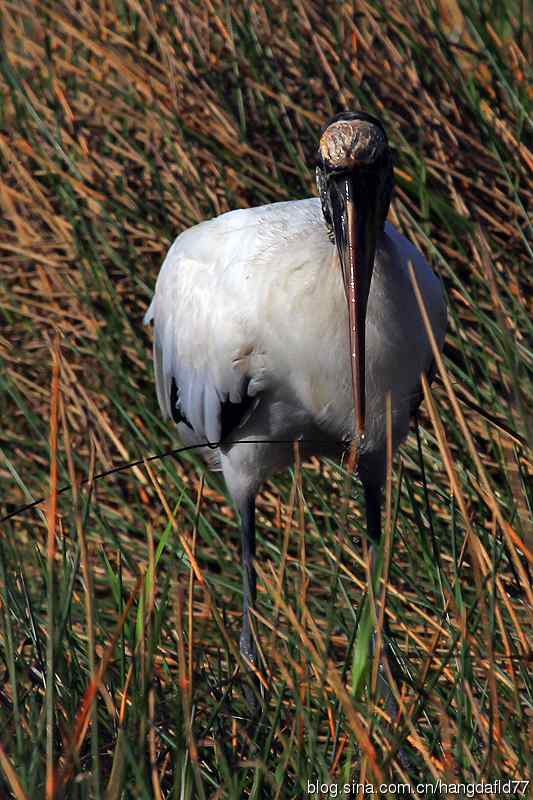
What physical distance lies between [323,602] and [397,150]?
122 cm

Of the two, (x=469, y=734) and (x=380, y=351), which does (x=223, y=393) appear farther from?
(x=469, y=734)

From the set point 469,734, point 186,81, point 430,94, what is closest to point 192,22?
point 186,81

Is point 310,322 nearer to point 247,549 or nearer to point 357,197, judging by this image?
point 357,197

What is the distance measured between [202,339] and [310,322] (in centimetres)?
39

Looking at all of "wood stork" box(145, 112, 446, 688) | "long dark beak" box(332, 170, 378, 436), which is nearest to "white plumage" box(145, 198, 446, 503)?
"wood stork" box(145, 112, 446, 688)

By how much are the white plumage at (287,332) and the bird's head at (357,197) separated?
139mm

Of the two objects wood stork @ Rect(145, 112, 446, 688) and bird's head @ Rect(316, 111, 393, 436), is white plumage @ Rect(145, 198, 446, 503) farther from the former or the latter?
bird's head @ Rect(316, 111, 393, 436)

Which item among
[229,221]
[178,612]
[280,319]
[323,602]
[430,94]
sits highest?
[430,94]

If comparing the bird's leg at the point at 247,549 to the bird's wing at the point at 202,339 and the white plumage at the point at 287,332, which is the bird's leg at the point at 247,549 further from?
the bird's wing at the point at 202,339

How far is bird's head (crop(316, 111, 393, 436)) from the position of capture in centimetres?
205

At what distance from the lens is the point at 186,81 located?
340 centimetres

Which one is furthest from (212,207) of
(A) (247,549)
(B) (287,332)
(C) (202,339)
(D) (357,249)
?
(D) (357,249)

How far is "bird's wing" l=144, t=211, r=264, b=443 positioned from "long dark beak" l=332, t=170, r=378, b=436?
37 centimetres

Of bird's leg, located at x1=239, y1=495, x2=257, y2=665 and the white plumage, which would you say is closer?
the white plumage
